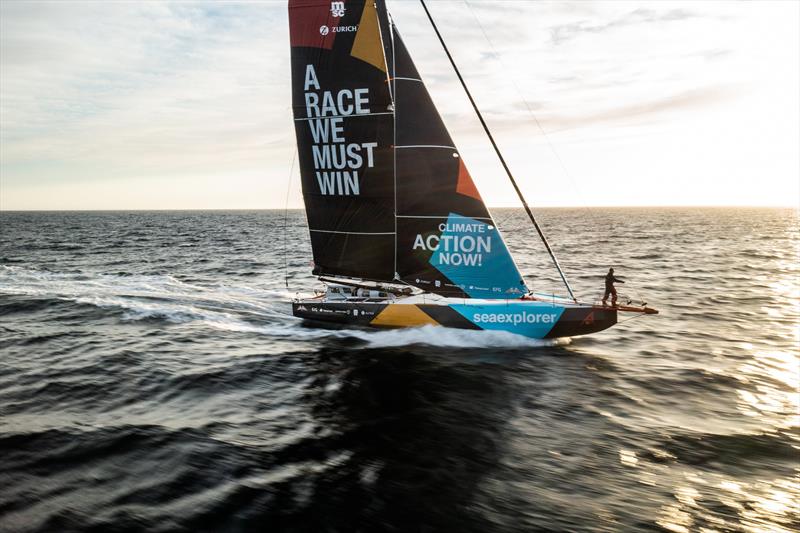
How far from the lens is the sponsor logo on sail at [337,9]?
1592 centimetres

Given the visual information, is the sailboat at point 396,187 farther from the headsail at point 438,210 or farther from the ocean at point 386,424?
the ocean at point 386,424

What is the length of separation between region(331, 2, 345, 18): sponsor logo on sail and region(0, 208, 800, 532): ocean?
10.3 meters

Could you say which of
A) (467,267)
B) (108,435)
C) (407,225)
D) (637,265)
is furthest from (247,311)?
(637,265)

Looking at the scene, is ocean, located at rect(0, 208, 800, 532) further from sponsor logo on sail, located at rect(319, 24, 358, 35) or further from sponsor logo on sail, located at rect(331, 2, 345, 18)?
sponsor logo on sail, located at rect(331, 2, 345, 18)

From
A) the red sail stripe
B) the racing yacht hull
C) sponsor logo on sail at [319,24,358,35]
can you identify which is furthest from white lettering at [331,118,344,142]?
the racing yacht hull

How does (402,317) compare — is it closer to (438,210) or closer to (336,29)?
(438,210)

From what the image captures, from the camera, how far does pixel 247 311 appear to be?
2152 centimetres

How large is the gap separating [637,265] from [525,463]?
107 ft

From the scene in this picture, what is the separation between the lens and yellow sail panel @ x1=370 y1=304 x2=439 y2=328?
55.4ft

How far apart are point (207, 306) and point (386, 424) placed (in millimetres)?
13947

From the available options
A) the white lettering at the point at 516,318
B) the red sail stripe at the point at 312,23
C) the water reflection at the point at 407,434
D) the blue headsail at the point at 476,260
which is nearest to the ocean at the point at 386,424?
the water reflection at the point at 407,434

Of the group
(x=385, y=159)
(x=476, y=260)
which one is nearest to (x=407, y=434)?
(x=476, y=260)

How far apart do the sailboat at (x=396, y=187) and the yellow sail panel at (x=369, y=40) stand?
0.10 ft

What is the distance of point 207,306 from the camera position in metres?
22.3
